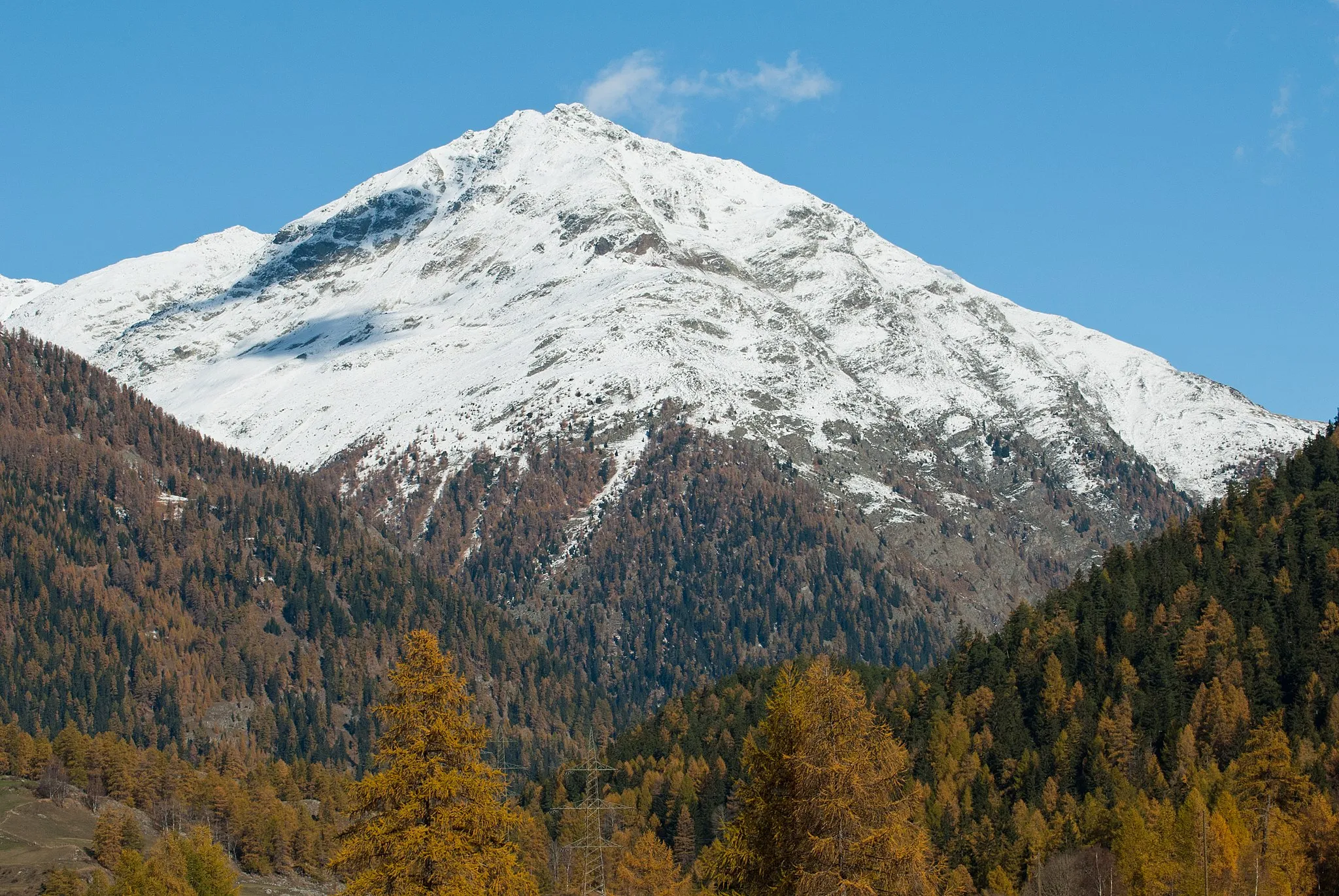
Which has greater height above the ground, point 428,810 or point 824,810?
point 824,810

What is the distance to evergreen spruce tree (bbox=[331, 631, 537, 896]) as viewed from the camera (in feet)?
167

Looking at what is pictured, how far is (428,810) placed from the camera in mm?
51719

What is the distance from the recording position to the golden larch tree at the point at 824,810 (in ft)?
161

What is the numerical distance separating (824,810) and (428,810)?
12.4 meters

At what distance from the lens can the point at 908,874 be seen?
161ft

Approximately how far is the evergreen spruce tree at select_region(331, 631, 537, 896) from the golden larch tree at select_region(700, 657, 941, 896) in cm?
743

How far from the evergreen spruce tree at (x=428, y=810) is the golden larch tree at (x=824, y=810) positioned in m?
7.43

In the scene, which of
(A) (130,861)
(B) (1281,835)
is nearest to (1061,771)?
(B) (1281,835)

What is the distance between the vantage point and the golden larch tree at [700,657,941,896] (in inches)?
1937

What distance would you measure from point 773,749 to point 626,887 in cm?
10703

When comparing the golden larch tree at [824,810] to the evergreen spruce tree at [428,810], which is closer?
the golden larch tree at [824,810]

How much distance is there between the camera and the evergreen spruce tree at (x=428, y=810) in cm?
5094

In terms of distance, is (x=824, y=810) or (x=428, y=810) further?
(x=428, y=810)

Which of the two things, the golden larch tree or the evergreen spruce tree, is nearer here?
the golden larch tree
